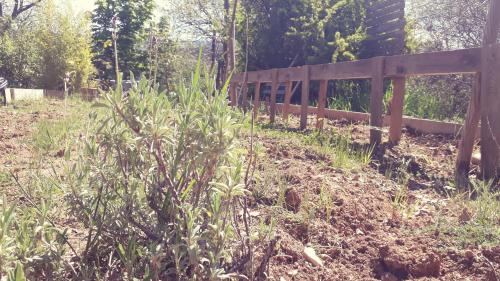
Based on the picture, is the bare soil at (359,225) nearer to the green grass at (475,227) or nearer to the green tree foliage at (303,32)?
the green grass at (475,227)

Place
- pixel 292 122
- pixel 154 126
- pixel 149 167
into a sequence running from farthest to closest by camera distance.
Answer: pixel 292 122 < pixel 149 167 < pixel 154 126

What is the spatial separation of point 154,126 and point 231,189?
10.8 inches

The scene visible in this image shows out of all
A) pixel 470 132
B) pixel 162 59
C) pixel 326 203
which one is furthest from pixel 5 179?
pixel 470 132

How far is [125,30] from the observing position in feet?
64.7

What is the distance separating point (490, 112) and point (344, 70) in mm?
2542

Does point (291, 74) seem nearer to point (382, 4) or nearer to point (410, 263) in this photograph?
point (410, 263)

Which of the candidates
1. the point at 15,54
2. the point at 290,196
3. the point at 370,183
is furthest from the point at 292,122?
the point at 15,54

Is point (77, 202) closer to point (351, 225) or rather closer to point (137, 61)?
point (351, 225)

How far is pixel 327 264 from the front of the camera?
6.06ft

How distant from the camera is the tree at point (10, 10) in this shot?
2289cm

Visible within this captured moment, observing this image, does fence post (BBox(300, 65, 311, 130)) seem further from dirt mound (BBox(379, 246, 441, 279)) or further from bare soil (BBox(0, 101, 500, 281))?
dirt mound (BBox(379, 246, 441, 279))

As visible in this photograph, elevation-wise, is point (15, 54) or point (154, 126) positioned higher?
point (15, 54)

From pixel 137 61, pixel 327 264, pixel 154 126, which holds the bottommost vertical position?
pixel 327 264

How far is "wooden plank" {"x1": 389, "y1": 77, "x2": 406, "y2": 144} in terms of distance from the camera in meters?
4.69
